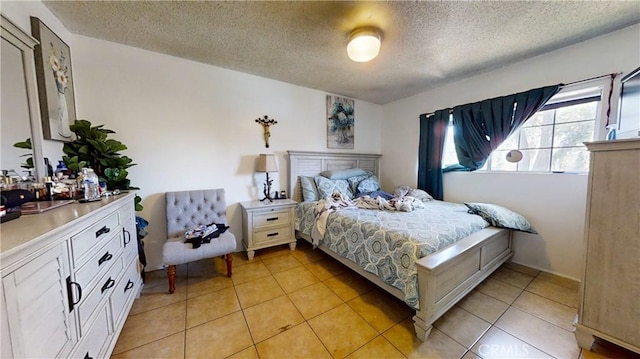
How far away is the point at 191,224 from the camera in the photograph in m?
2.41

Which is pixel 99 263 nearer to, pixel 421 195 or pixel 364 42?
pixel 364 42

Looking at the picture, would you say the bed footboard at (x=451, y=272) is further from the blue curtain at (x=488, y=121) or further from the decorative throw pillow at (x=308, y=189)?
the decorative throw pillow at (x=308, y=189)

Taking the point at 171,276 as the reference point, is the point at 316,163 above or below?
above

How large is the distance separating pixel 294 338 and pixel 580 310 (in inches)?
73.8

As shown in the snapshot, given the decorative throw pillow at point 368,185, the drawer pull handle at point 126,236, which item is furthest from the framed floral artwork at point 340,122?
the drawer pull handle at point 126,236

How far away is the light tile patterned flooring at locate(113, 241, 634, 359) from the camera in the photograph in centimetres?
138

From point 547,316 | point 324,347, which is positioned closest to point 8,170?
point 324,347

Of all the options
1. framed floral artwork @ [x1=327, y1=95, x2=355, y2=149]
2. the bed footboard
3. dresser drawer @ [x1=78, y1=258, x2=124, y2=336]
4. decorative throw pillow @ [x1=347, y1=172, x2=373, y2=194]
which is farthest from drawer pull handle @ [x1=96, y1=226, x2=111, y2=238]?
framed floral artwork @ [x1=327, y1=95, x2=355, y2=149]

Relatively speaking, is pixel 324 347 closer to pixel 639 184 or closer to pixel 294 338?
pixel 294 338

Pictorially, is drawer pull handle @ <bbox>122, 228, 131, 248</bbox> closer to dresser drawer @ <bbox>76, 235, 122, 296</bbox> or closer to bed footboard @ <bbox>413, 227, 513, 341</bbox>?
dresser drawer @ <bbox>76, 235, 122, 296</bbox>

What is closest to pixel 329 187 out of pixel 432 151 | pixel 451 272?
pixel 432 151

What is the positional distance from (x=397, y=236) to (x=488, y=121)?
7.07 feet

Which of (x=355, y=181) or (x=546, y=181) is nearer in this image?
(x=546, y=181)

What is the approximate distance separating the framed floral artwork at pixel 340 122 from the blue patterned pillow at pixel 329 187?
28.7 inches
